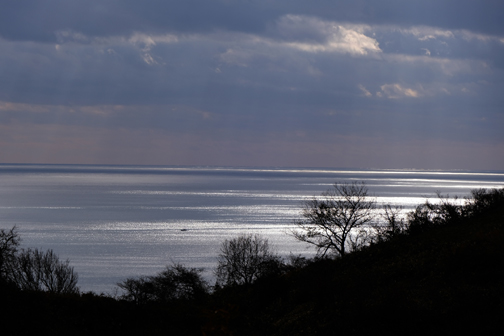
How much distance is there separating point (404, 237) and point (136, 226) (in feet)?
314

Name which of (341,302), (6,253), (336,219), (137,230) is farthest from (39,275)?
(137,230)

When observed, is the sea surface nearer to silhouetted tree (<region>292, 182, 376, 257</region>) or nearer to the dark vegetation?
silhouetted tree (<region>292, 182, 376, 257</region>)

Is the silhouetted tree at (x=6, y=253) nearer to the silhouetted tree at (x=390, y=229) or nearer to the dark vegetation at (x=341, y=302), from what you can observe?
the dark vegetation at (x=341, y=302)

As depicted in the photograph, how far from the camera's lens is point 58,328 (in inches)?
734

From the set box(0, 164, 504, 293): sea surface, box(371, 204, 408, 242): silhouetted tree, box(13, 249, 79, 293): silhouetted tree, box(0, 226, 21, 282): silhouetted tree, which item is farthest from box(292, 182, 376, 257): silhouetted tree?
box(13, 249, 79, 293): silhouetted tree

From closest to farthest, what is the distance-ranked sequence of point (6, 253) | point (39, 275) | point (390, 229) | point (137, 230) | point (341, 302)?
point (341, 302), point (6, 253), point (390, 229), point (39, 275), point (137, 230)

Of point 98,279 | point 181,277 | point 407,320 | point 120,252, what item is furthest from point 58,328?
point 120,252

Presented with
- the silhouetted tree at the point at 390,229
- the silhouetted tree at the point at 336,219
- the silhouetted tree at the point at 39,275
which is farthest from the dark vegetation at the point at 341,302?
the silhouetted tree at the point at 39,275

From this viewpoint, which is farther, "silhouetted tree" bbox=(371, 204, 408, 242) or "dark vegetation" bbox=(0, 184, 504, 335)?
"silhouetted tree" bbox=(371, 204, 408, 242)

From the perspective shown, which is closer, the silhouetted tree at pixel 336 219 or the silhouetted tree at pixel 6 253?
the silhouetted tree at pixel 6 253

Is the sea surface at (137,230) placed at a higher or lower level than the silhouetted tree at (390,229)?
higher

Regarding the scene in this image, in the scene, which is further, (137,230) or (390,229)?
(137,230)

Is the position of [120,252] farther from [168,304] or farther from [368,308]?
[368,308]

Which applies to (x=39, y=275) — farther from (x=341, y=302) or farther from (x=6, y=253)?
(x=341, y=302)
